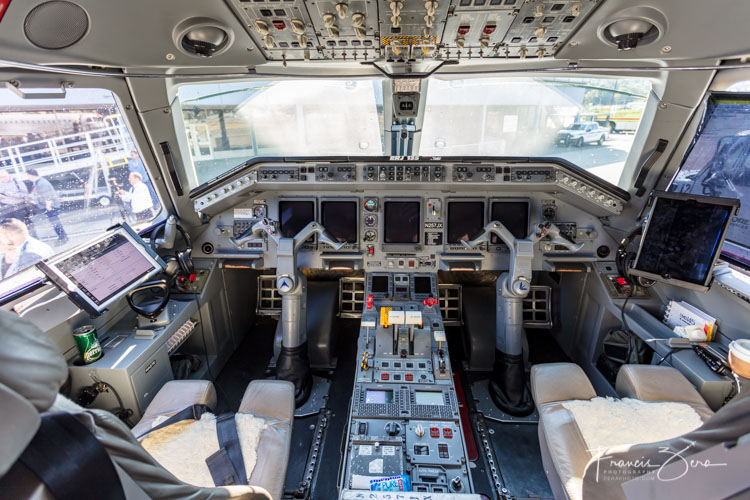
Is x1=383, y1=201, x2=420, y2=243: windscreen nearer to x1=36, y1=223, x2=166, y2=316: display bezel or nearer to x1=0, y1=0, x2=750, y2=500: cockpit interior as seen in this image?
x1=0, y1=0, x2=750, y2=500: cockpit interior

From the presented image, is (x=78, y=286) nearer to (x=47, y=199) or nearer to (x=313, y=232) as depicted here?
(x=47, y=199)

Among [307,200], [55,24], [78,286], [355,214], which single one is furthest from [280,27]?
[78,286]

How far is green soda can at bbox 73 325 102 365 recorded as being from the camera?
2302mm

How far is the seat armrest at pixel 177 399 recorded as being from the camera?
6.58 feet

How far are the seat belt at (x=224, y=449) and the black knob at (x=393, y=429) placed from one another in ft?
2.70

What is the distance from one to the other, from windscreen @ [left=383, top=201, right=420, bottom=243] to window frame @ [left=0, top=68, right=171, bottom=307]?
78.7 inches

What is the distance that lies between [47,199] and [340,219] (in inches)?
84.2

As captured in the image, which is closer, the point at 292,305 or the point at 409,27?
the point at 409,27

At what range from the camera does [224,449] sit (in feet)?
5.77

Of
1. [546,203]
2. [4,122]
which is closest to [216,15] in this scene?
[4,122]

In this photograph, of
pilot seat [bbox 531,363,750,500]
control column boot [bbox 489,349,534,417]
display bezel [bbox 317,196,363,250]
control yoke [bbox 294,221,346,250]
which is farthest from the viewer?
display bezel [bbox 317,196,363,250]

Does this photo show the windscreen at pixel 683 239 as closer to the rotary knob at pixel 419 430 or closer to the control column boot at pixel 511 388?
the control column boot at pixel 511 388

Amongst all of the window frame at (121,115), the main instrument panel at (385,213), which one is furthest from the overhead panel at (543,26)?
the window frame at (121,115)

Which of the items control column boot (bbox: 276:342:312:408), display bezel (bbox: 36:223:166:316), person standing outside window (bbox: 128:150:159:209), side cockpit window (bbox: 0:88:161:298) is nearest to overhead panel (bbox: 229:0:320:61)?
side cockpit window (bbox: 0:88:161:298)
